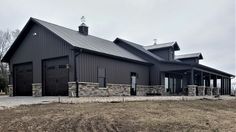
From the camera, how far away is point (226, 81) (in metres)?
32.0

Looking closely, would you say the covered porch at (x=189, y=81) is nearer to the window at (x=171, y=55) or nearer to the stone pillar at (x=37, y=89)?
the window at (x=171, y=55)

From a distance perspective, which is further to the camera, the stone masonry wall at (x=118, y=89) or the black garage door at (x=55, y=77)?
the stone masonry wall at (x=118, y=89)

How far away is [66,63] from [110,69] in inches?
138

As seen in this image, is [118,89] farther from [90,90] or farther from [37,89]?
[37,89]

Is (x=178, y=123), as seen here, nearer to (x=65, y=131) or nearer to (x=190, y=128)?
(x=190, y=128)

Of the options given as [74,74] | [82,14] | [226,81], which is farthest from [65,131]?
[226,81]

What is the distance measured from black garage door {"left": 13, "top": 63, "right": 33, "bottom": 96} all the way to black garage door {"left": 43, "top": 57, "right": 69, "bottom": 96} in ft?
5.95

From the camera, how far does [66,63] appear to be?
16281 mm

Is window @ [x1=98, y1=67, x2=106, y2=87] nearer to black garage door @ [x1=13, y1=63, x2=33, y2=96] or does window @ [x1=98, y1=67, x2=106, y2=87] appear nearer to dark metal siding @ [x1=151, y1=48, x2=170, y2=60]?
black garage door @ [x1=13, y1=63, x2=33, y2=96]

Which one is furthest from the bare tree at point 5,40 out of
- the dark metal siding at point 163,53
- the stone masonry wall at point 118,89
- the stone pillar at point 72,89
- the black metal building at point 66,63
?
the stone pillar at point 72,89

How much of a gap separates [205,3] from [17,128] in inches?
560

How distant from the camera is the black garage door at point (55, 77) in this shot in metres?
16.4

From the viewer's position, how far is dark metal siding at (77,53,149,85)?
16.0 meters

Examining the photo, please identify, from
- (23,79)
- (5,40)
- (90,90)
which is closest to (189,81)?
(90,90)
